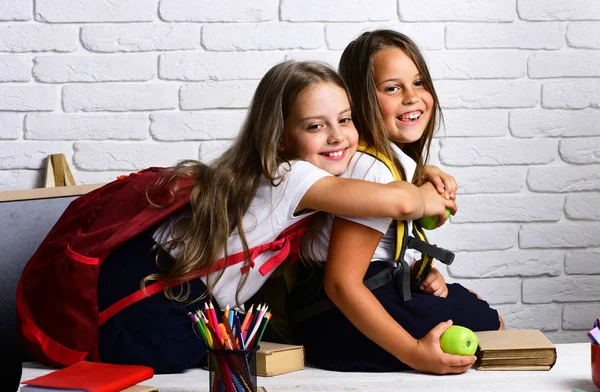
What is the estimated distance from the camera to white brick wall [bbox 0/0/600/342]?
1.98 m

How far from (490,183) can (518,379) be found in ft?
2.61

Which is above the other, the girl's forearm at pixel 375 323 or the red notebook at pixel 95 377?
the girl's forearm at pixel 375 323

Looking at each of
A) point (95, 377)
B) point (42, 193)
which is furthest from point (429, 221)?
point (42, 193)

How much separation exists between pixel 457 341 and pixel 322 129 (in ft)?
1.45

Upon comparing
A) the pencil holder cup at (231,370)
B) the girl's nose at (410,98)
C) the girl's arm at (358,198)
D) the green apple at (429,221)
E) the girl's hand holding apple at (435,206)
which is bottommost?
the pencil holder cup at (231,370)

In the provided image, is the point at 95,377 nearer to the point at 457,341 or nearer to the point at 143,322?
the point at 143,322

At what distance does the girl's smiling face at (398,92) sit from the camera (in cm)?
160

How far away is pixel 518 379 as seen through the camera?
141cm

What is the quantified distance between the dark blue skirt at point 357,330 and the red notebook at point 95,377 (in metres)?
0.33

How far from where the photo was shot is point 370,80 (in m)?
1.60

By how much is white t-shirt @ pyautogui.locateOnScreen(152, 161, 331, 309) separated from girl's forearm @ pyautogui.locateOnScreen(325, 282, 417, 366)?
0.15 m

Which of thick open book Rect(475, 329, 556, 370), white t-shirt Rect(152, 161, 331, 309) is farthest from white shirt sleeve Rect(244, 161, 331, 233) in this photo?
thick open book Rect(475, 329, 556, 370)

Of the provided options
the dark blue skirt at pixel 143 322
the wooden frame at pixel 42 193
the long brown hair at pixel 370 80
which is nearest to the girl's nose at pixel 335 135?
the long brown hair at pixel 370 80

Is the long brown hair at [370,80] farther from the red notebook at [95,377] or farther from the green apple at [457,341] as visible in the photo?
the red notebook at [95,377]
